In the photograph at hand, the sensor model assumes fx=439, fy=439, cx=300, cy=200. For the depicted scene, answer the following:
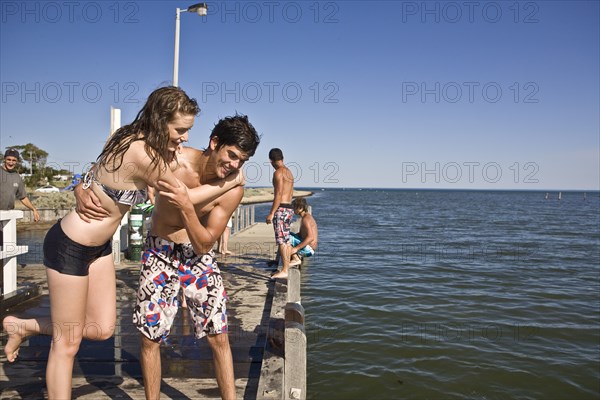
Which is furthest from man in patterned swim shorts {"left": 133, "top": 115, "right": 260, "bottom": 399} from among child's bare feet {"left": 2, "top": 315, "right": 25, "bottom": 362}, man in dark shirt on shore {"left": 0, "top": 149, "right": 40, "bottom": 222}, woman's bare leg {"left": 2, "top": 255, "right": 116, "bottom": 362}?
man in dark shirt on shore {"left": 0, "top": 149, "right": 40, "bottom": 222}

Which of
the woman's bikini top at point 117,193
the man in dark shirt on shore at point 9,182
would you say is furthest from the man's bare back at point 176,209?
the man in dark shirt on shore at point 9,182

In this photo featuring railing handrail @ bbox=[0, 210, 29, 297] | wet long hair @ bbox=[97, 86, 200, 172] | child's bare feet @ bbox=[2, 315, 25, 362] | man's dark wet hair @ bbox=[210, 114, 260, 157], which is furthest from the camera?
railing handrail @ bbox=[0, 210, 29, 297]

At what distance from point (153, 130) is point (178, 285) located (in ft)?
3.50

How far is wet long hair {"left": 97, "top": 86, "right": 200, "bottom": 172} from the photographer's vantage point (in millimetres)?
2324

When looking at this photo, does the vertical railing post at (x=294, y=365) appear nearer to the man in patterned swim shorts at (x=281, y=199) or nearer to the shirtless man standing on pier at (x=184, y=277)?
the shirtless man standing on pier at (x=184, y=277)

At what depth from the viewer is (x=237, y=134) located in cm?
259

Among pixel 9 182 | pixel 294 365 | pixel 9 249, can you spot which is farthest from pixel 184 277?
pixel 9 182

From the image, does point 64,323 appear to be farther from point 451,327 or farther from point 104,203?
point 451,327

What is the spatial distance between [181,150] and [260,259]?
7.08 metres

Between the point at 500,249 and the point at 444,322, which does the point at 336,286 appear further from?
the point at 500,249

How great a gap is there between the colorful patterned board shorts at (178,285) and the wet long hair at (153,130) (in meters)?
0.73

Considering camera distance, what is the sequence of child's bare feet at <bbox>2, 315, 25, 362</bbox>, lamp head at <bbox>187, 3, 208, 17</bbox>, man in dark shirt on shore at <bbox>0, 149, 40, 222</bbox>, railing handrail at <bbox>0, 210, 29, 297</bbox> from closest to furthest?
child's bare feet at <bbox>2, 315, 25, 362</bbox>
railing handrail at <bbox>0, 210, 29, 297</bbox>
man in dark shirt on shore at <bbox>0, 149, 40, 222</bbox>
lamp head at <bbox>187, 3, 208, 17</bbox>

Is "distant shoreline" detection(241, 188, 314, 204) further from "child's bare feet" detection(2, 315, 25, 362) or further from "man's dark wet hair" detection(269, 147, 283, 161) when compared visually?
"child's bare feet" detection(2, 315, 25, 362)

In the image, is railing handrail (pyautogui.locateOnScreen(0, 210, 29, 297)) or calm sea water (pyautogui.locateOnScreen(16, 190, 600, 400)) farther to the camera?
calm sea water (pyautogui.locateOnScreen(16, 190, 600, 400))
